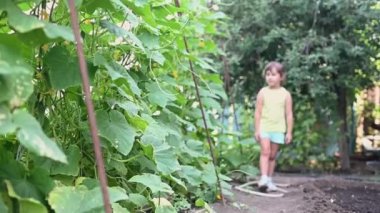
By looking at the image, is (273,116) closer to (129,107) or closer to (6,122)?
(129,107)

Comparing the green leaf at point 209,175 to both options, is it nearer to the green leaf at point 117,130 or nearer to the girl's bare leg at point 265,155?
the girl's bare leg at point 265,155

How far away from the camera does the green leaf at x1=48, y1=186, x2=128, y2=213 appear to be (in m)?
1.84

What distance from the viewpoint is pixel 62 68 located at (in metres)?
2.08

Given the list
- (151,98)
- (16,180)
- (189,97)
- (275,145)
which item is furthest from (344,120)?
(16,180)

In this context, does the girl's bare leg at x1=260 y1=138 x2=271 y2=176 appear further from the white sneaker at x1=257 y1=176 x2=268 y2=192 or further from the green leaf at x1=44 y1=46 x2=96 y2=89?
the green leaf at x1=44 y1=46 x2=96 y2=89

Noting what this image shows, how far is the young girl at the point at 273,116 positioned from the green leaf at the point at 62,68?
148 inches

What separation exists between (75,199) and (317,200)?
3160 millimetres

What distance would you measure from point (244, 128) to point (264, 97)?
2.56 metres

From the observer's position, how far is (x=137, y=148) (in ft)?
9.27

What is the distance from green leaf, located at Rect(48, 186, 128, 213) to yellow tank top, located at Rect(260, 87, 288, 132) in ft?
12.8

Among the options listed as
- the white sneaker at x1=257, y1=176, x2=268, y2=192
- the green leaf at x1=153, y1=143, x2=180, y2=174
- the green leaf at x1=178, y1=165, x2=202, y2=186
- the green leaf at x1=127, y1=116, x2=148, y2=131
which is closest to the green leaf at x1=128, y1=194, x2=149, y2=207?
the green leaf at x1=153, y1=143, x2=180, y2=174

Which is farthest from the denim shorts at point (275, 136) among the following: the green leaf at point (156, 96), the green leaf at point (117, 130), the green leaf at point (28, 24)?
the green leaf at point (28, 24)

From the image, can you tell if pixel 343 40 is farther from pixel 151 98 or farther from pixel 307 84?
pixel 151 98

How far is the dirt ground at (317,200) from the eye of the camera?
4332 millimetres
